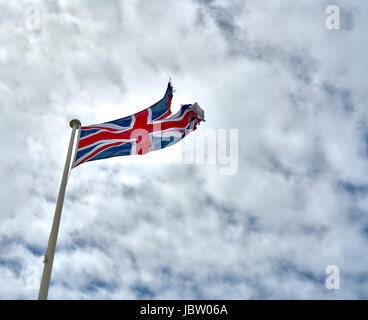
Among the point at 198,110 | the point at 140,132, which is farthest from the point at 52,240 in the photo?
the point at 198,110

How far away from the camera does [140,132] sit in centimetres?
1730

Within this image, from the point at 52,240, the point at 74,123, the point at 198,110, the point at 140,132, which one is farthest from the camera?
the point at 198,110

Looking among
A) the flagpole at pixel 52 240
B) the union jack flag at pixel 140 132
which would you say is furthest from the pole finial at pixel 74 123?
the flagpole at pixel 52 240

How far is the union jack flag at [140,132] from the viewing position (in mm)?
16172

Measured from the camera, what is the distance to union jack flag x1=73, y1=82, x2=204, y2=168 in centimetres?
1617

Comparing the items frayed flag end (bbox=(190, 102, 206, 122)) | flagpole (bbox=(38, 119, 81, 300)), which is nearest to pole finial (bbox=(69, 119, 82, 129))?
flagpole (bbox=(38, 119, 81, 300))

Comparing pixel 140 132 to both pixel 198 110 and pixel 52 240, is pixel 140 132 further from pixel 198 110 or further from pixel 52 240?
pixel 52 240

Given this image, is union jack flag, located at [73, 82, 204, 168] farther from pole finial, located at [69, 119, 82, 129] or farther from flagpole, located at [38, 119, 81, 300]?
flagpole, located at [38, 119, 81, 300]

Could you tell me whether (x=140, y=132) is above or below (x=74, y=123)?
above

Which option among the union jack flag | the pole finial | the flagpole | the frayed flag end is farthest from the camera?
the frayed flag end
